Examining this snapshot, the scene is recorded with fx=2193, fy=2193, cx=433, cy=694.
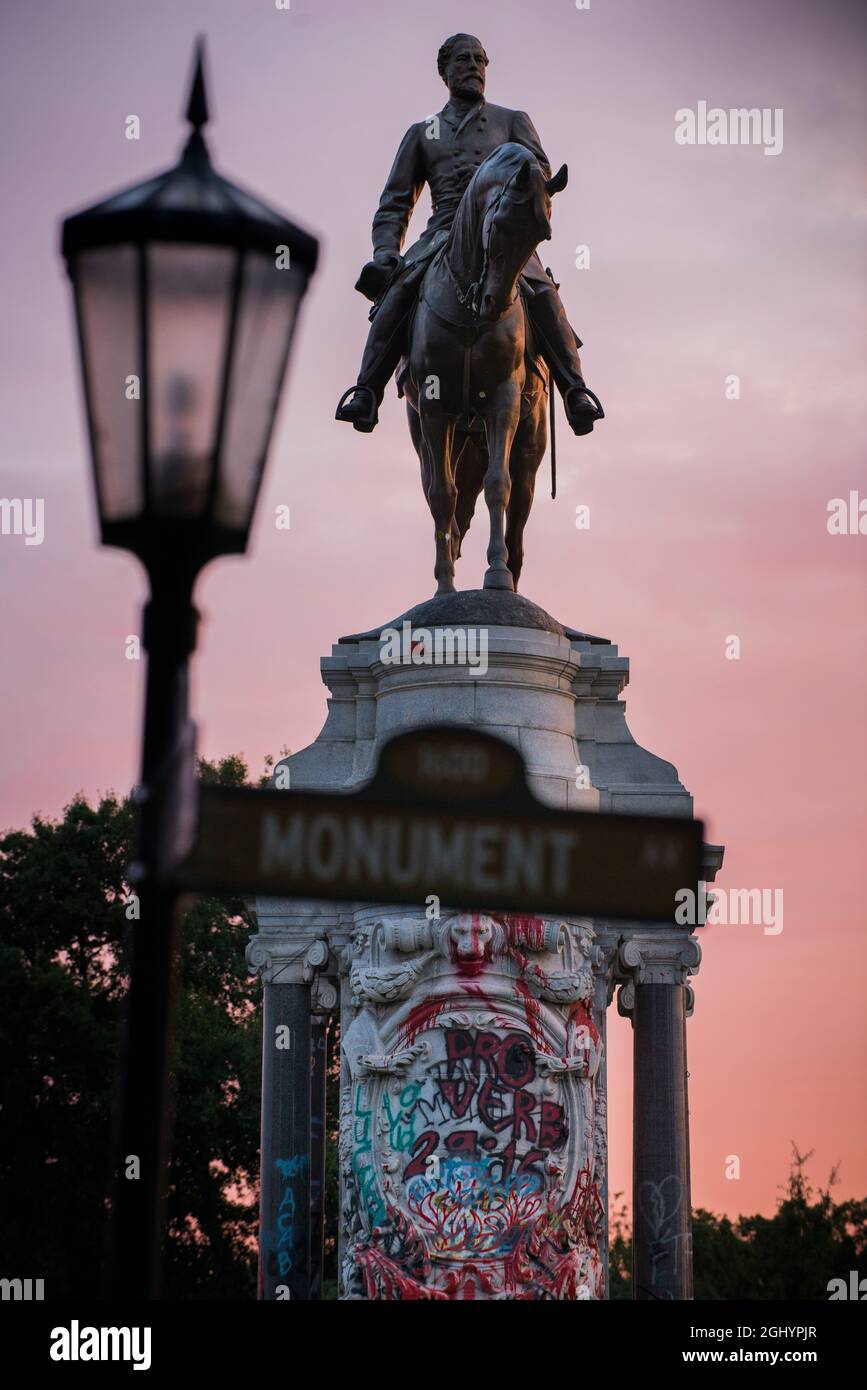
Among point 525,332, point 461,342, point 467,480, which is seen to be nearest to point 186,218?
point 461,342

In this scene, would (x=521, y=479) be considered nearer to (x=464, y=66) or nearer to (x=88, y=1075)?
Result: (x=464, y=66)

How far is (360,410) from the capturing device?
68.8 feet

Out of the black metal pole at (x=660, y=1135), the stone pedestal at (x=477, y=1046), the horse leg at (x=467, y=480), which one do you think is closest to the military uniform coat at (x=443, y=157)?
the horse leg at (x=467, y=480)

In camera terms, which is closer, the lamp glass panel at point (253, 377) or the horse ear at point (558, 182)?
the lamp glass panel at point (253, 377)

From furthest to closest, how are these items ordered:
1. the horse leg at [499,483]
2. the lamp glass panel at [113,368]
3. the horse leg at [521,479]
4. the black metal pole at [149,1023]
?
the horse leg at [521,479] < the horse leg at [499,483] < the lamp glass panel at [113,368] < the black metal pole at [149,1023]

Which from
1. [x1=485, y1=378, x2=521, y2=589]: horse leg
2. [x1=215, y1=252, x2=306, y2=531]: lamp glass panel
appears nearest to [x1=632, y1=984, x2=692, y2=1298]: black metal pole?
[x1=485, y1=378, x2=521, y2=589]: horse leg

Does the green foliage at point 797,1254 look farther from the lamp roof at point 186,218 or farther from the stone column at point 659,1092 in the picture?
the lamp roof at point 186,218

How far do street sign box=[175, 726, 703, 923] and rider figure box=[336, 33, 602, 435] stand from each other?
16136 mm

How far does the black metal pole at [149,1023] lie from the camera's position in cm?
453

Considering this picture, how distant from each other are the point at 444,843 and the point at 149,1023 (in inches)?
29.4

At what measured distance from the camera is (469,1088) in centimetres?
1814

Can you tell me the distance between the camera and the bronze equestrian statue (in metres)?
20.2

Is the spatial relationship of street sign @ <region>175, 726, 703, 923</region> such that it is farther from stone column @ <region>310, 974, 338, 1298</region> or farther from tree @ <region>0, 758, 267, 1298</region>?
tree @ <region>0, 758, 267, 1298</region>

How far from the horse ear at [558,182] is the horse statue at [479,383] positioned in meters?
0.36
